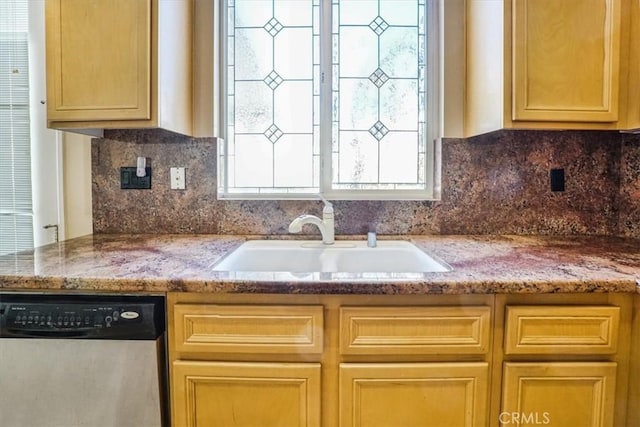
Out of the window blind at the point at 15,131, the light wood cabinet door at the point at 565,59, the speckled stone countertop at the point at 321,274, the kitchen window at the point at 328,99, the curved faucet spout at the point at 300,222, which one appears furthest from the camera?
the kitchen window at the point at 328,99

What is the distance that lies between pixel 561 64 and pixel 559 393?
Answer: 114 cm

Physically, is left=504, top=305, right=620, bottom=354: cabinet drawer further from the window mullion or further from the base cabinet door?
the window mullion

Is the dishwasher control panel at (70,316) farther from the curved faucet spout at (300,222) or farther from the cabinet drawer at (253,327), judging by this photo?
the curved faucet spout at (300,222)

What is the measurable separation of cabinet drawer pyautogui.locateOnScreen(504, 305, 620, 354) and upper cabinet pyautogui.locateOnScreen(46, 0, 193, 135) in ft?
4.66

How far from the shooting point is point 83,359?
110 cm

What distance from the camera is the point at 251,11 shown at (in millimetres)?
1887

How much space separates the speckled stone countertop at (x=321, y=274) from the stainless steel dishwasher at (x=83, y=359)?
0.05 metres

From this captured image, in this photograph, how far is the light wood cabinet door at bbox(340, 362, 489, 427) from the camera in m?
1.12

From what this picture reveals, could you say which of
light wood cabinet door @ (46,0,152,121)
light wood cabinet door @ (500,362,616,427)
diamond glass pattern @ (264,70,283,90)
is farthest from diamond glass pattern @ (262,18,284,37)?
light wood cabinet door @ (500,362,616,427)

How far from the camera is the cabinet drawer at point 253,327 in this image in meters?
1.11

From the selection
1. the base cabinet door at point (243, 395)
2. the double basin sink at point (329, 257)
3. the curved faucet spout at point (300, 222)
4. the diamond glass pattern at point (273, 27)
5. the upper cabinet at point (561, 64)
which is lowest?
the base cabinet door at point (243, 395)

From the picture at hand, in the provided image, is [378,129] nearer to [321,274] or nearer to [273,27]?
Answer: [273,27]

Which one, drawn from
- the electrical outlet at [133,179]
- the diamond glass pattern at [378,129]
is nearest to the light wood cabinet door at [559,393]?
the diamond glass pattern at [378,129]

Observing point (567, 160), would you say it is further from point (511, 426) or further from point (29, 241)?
point (29, 241)
